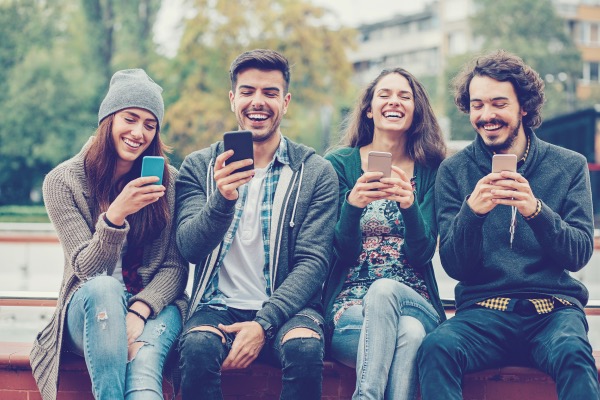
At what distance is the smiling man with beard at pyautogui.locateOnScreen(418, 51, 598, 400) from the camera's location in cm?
391

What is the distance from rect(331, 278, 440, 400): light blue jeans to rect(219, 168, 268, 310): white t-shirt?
552mm

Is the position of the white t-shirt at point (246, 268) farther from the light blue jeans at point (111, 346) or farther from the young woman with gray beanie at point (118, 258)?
the light blue jeans at point (111, 346)

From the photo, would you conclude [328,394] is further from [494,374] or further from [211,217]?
[211,217]

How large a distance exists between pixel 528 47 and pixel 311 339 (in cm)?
4285

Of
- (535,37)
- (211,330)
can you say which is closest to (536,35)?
(535,37)

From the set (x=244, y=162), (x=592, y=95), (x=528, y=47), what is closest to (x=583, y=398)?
(x=244, y=162)

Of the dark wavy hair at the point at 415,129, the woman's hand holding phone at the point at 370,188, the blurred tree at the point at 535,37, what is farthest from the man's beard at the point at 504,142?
the blurred tree at the point at 535,37

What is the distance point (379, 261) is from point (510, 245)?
2.34 ft

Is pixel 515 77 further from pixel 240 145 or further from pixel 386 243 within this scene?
pixel 240 145

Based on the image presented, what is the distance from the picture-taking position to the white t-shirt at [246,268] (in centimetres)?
441

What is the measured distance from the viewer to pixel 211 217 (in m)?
4.15

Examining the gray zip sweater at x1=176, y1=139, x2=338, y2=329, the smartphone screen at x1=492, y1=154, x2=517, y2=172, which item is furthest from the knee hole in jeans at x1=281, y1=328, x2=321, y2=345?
the smartphone screen at x1=492, y1=154, x2=517, y2=172

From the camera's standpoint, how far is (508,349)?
4.19 meters

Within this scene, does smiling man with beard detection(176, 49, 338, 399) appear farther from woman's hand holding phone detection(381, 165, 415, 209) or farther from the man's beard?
the man's beard
